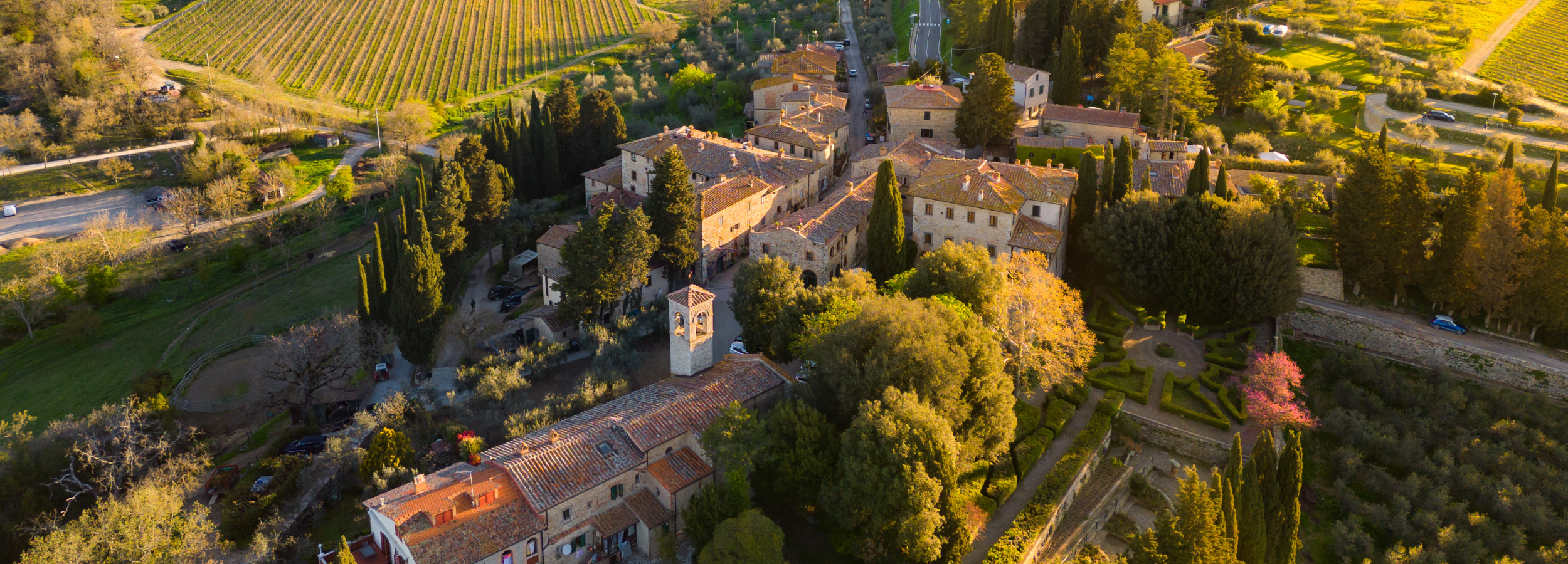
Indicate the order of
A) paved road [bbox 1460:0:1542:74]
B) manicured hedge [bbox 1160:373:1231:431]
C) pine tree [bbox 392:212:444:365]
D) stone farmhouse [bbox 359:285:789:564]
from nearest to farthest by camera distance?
stone farmhouse [bbox 359:285:789:564] → manicured hedge [bbox 1160:373:1231:431] → pine tree [bbox 392:212:444:365] → paved road [bbox 1460:0:1542:74]

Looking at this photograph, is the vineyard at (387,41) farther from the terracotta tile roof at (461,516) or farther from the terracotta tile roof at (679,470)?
the terracotta tile roof at (679,470)

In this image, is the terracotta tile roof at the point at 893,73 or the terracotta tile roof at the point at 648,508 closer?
the terracotta tile roof at the point at 648,508

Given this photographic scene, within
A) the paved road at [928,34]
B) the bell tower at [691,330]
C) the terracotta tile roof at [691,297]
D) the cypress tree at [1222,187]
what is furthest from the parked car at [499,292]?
the paved road at [928,34]

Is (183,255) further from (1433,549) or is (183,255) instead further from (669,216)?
(1433,549)

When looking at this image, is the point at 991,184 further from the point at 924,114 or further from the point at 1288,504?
the point at 1288,504

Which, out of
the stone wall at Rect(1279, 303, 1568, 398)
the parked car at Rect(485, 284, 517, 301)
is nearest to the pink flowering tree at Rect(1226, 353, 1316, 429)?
the stone wall at Rect(1279, 303, 1568, 398)

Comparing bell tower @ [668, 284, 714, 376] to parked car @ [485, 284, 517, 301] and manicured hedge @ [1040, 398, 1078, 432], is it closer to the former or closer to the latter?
manicured hedge @ [1040, 398, 1078, 432]
